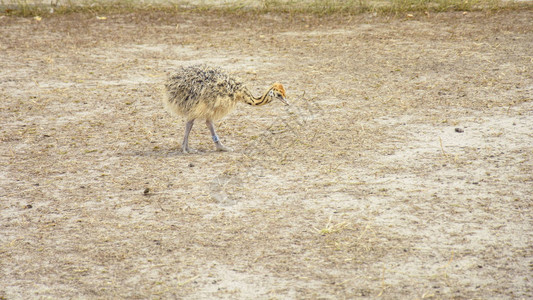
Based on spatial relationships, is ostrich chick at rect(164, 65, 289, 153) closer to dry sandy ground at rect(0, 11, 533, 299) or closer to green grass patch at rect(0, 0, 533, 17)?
dry sandy ground at rect(0, 11, 533, 299)

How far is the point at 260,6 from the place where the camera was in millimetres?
12547

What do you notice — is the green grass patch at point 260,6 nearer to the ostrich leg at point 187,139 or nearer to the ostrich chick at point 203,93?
the ostrich chick at point 203,93

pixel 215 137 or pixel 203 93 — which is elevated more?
pixel 203 93

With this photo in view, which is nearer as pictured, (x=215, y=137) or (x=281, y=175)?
(x=281, y=175)

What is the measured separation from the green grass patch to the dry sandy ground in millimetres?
1993

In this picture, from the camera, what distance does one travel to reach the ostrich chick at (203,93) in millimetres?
6023

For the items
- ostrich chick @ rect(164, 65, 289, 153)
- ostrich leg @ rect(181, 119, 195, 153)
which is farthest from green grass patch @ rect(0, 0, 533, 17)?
ostrich leg @ rect(181, 119, 195, 153)

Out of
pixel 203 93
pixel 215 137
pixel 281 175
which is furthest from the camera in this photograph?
pixel 215 137

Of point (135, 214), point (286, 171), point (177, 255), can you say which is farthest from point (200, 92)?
point (177, 255)

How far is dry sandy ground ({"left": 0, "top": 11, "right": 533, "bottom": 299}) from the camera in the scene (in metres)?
4.15

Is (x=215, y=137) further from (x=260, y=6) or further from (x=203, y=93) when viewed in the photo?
(x=260, y=6)

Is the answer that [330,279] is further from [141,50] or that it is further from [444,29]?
[444,29]

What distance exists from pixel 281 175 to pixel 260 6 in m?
7.48

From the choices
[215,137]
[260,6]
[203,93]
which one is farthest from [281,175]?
[260,6]
